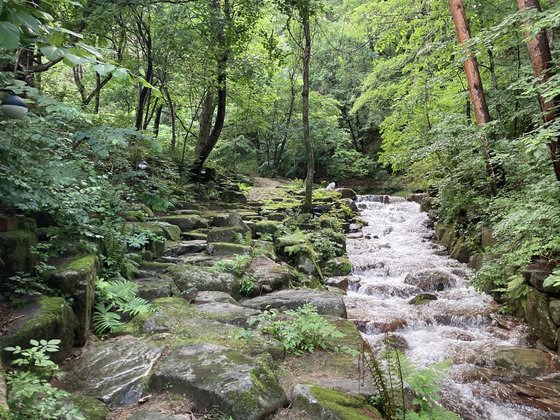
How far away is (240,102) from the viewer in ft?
44.2

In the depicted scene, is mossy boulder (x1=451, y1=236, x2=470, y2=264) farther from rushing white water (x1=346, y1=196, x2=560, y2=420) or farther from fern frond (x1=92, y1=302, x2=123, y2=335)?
fern frond (x1=92, y1=302, x2=123, y2=335)

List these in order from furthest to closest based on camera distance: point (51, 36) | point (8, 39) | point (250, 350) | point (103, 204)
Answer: point (103, 204)
point (250, 350)
point (51, 36)
point (8, 39)

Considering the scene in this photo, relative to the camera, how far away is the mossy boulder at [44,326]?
2749 millimetres

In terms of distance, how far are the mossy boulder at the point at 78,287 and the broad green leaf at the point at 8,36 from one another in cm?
255

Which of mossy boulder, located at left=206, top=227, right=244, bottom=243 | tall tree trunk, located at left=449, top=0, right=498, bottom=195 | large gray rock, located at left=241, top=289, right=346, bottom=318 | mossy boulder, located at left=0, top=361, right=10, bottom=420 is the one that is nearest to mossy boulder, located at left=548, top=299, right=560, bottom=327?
large gray rock, located at left=241, top=289, right=346, bottom=318

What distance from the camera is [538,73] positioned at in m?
5.80

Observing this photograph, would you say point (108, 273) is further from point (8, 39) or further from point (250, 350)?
point (8, 39)

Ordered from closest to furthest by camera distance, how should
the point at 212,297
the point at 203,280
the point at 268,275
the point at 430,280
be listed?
1. the point at 212,297
2. the point at 203,280
3. the point at 268,275
4. the point at 430,280

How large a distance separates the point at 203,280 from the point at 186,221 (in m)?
3.57

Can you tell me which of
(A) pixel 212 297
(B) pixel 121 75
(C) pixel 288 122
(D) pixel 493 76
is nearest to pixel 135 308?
(A) pixel 212 297

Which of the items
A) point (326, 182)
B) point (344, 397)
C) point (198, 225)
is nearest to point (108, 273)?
point (344, 397)

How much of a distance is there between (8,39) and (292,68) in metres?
18.0

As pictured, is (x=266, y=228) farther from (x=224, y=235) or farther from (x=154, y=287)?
(x=154, y=287)

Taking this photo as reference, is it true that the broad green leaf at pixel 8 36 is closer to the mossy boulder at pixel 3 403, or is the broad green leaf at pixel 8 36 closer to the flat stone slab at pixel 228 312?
the mossy boulder at pixel 3 403
